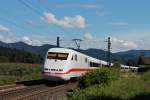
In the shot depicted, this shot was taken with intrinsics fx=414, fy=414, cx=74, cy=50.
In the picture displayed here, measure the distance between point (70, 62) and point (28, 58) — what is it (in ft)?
270

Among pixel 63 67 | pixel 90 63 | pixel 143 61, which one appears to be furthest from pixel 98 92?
pixel 143 61

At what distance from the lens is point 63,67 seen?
1341 inches

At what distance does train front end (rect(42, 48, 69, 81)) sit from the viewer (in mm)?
33594

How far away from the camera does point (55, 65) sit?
3394 cm

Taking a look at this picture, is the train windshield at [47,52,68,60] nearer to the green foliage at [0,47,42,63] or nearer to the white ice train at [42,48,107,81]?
the white ice train at [42,48,107,81]

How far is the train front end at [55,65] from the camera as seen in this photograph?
33.6 metres

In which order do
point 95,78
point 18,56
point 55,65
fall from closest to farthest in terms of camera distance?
1. point 95,78
2. point 55,65
3. point 18,56

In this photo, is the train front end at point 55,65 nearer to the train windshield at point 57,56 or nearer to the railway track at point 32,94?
the train windshield at point 57,56

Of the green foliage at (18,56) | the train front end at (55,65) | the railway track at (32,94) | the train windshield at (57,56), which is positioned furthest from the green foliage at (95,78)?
the green foliage at (18,56)

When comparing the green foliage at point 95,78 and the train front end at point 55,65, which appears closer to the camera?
the green foliage at point 95,78

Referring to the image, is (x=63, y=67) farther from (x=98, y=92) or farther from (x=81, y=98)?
(x=81, y=98)

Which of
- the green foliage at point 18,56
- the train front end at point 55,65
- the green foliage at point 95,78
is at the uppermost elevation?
the green foliage at point 18,56

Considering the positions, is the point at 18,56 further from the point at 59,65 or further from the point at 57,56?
the point at 59,65

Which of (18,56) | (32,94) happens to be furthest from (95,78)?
(18,56)
